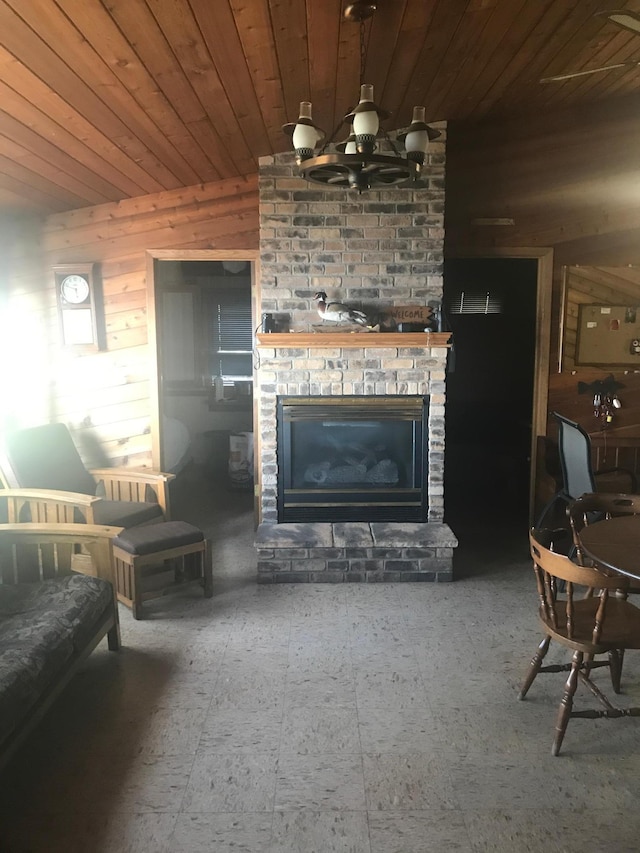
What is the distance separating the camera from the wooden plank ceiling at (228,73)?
2.16 meters

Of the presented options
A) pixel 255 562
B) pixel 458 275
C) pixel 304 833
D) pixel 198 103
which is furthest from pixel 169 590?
pixel 458 275

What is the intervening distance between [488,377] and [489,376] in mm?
12

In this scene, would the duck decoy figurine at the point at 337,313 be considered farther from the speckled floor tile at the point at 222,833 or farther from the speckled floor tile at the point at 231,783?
the speckled floor tile at the point at 222,833

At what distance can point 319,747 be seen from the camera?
2260 mm

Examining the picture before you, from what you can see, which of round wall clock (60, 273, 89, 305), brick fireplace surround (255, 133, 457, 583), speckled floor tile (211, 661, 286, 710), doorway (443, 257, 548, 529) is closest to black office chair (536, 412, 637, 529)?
brick fireplace surround (255, 133, 457, 583)

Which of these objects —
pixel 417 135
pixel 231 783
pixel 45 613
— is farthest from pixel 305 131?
pixel 231 783

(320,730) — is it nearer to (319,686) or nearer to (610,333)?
(319,686)

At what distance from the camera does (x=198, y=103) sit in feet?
9.43

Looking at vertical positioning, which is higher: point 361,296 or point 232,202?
point 232,202

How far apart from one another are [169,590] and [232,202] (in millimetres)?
2516

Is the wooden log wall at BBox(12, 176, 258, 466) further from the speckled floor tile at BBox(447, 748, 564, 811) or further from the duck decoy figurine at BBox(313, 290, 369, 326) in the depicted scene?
the speckled floor tile at BBox(447, 748, 564, 811)

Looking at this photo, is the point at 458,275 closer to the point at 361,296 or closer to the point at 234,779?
the point at 361,296

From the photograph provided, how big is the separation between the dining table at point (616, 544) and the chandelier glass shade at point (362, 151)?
1.56 meters

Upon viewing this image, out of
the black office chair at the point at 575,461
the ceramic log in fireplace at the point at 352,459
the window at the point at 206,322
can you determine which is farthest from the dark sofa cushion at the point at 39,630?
the window at the point at 206,322
